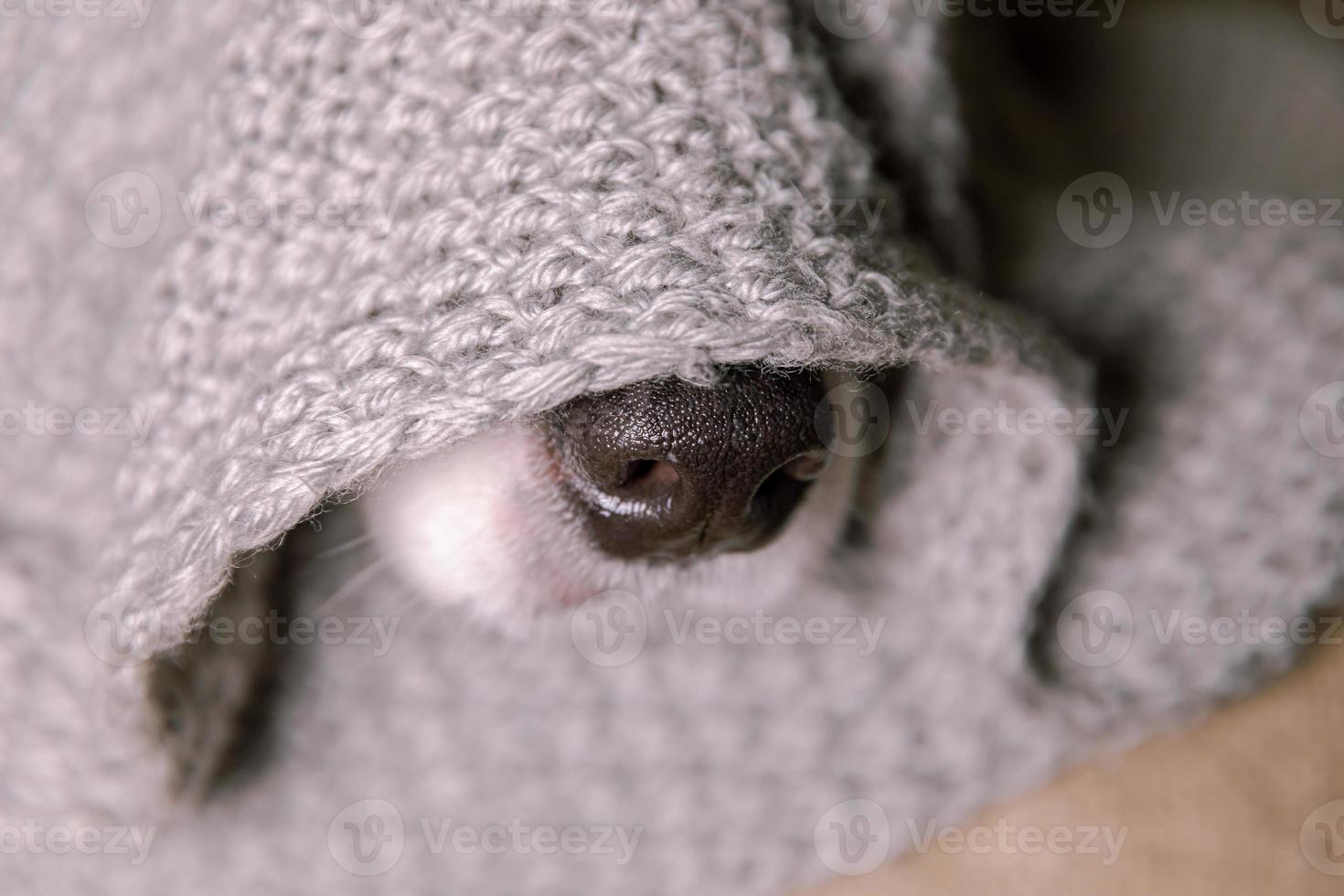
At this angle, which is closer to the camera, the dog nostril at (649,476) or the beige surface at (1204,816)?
the dog nostril at (649,476)

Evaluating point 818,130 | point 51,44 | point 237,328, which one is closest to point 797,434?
point 818,130

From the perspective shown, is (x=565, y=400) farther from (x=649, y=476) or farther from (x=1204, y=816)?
(x=1204, y=816)

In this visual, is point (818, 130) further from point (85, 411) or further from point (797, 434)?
point (85, 411)

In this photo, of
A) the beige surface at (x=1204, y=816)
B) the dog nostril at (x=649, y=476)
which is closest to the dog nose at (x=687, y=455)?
the dog nostril at (x=649, y=476)

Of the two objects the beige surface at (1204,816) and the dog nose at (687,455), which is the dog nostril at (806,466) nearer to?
the dog nose at (687,455)

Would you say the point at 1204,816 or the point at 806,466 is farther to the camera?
the point at 1204,816

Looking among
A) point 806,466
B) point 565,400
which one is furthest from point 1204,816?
point 565,400

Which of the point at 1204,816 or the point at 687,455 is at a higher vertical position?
the point at 687,455
